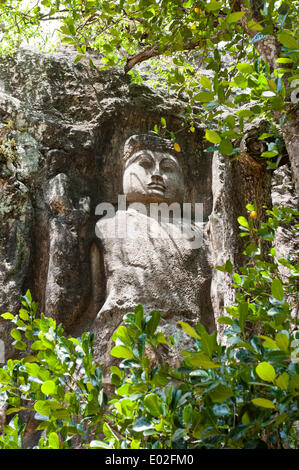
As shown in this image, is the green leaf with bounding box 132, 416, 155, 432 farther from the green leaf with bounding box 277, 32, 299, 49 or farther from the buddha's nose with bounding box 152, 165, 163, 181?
the buddha's nose with bounding box 152, 165, 163, 181

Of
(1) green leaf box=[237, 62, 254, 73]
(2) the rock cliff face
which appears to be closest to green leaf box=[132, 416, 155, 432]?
(1) green leaf box=[237, 62, 254, 73]

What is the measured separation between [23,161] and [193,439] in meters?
3.68

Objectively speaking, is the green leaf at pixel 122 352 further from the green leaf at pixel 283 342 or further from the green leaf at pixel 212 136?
the green leaf at pixel 212 136

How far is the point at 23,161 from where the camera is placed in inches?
187

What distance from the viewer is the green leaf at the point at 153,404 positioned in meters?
1.47

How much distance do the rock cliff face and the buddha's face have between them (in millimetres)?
278

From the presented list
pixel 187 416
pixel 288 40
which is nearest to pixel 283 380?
pixel 187 416

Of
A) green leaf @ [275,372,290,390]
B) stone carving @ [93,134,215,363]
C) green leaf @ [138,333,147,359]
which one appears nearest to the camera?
green leaf @ [275,372,290,390]

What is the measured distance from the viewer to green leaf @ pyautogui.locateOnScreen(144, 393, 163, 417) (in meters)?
1.47

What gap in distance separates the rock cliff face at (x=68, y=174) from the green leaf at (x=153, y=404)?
1881 millimetres

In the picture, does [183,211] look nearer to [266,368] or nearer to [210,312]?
[210,312]

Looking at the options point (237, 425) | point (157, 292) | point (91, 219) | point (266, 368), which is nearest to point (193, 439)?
point (237, 425)

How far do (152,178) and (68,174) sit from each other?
2.74ft

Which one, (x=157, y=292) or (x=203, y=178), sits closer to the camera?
(x=157, y=292)
